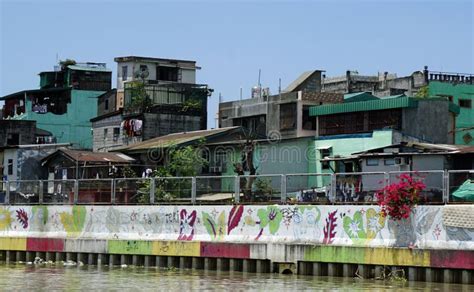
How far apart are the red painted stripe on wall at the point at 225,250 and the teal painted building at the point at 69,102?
47.6 meters

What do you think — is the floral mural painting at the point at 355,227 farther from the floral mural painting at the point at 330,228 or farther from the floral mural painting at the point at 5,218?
the floral mural painting at the point at 5,218

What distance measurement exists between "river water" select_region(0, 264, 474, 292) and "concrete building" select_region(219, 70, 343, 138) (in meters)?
27.3

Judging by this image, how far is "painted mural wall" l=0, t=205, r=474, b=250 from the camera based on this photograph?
3178 centimetres

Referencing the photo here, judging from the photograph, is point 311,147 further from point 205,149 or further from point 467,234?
point 467,234

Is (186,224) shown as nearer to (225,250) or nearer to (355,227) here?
(225,250)

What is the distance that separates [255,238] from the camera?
120 ft

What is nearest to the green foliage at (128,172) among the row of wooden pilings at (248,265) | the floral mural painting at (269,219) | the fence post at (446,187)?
the row of wooden pilings at (248,265)

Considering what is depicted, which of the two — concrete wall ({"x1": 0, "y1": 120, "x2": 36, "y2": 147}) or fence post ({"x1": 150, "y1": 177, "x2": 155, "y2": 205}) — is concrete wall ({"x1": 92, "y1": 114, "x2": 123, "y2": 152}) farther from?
fence post ({"x1": 150, "y1": 177, "x2": 155, "y2": 205})

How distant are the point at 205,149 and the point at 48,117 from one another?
1098 inches

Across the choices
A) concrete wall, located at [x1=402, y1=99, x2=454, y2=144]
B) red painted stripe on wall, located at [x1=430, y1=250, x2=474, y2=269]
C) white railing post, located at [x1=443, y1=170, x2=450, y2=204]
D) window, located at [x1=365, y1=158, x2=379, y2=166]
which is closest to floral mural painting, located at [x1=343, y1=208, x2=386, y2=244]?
white railing post, located at [x1=443, y1=170, x2=450, y2=204]

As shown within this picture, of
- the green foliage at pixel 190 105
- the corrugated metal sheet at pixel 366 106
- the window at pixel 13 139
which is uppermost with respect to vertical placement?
the green foliage at pixel 190 105

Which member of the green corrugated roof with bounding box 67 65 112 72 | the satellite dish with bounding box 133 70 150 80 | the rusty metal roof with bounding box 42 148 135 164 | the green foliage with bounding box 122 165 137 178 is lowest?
the green foliage with bounding box 122 165 137 178

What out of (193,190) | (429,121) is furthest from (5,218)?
(429,121)

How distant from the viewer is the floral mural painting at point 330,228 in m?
34.2
